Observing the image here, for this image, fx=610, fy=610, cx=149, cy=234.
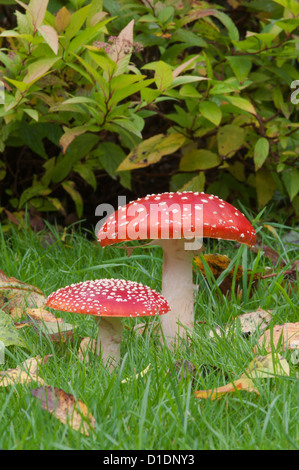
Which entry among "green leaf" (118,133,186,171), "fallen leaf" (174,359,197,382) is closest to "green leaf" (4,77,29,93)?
"green leaf" (118,133,186,171)

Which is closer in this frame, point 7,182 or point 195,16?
point 195,16

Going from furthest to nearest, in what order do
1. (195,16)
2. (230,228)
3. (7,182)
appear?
(7,182), (195,16), (230,228)

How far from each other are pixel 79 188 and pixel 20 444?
270cm

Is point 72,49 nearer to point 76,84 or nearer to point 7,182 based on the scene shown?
point 76,84

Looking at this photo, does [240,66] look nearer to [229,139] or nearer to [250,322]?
[229,139]

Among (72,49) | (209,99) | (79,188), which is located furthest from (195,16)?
(79,188)

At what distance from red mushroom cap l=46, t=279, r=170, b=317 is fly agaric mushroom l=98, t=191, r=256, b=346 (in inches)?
6.9

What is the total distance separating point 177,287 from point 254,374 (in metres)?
0.53

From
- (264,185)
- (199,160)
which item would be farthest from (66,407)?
(264,185)

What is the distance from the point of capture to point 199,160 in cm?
326

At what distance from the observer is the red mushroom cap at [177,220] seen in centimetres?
194

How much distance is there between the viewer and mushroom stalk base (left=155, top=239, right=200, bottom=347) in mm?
2223

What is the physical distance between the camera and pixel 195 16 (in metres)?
2.84
